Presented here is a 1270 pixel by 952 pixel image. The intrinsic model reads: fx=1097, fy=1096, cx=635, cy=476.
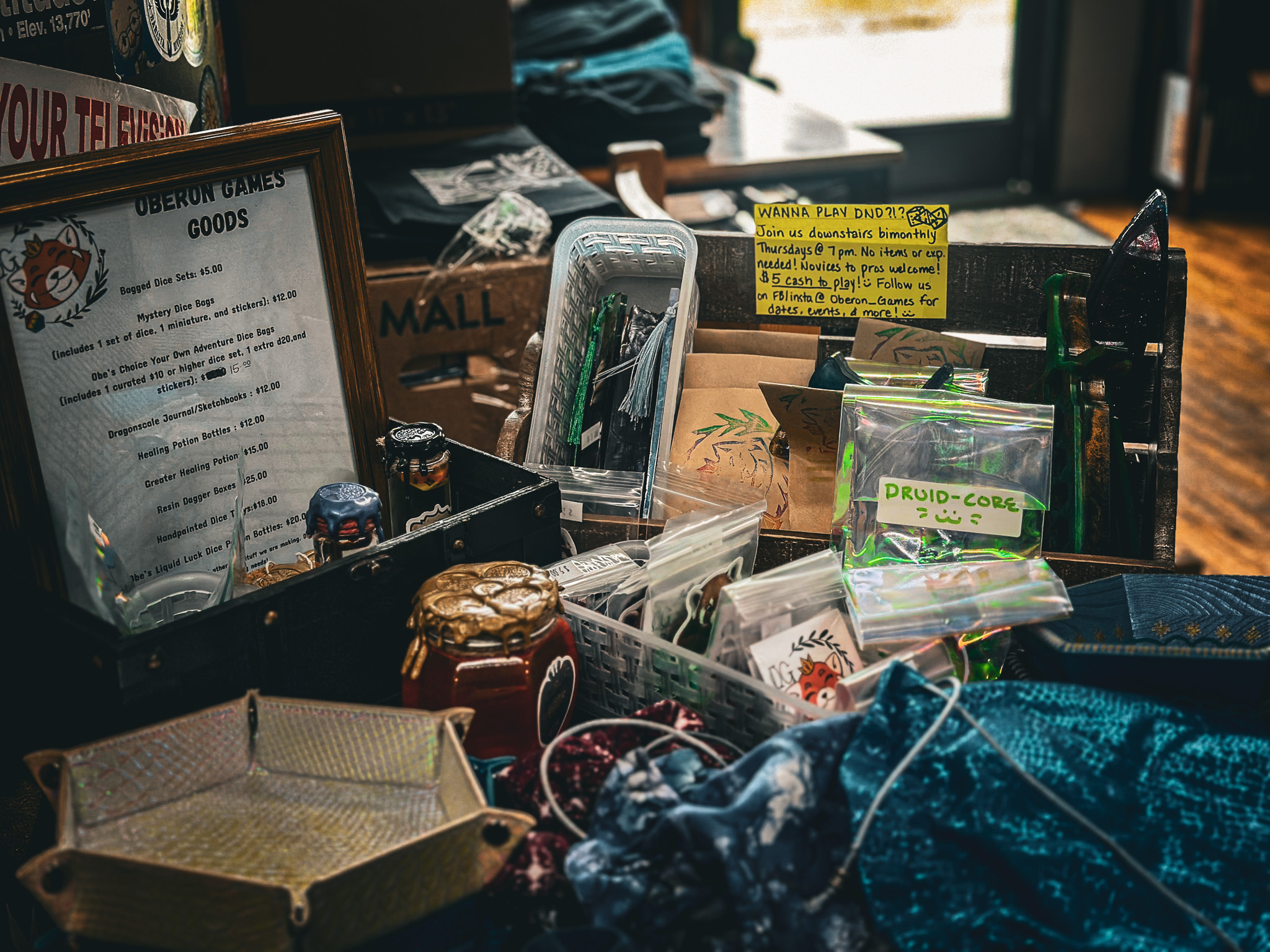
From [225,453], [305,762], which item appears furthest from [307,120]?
[305,762]

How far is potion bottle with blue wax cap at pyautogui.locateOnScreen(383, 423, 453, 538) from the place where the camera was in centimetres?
98

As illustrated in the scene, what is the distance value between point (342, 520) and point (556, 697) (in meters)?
0.23

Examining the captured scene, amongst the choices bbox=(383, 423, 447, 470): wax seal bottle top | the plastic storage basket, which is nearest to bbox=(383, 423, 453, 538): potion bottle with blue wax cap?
bbox=(383, 423, 447, 470): wax seal bottle top

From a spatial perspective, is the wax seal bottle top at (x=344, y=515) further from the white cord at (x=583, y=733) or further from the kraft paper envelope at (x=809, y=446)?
the kraft paper envelope at (x=809, y=446)

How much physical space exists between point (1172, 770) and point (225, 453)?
33.7 inches

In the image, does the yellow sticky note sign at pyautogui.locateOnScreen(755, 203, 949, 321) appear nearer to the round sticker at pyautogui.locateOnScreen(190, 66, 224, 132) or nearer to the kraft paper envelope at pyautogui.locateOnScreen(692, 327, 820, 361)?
the kraft paper envelope at pyautogui.locateOnScreen(692, 327, 820, 361)

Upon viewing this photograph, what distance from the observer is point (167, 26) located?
1.20 meters

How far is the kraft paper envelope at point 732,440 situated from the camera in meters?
1.24

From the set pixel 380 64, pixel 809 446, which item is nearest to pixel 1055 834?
pixel 809 446

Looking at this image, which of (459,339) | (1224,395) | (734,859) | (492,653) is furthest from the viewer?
(1224,395)

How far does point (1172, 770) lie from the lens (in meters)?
0.78

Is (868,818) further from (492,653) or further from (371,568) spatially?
(371,568)

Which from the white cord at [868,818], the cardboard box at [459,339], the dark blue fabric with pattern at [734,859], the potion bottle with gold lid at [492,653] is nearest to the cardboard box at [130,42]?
the cardboard box at [459,339]

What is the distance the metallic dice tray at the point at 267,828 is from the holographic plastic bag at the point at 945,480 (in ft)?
1.48
